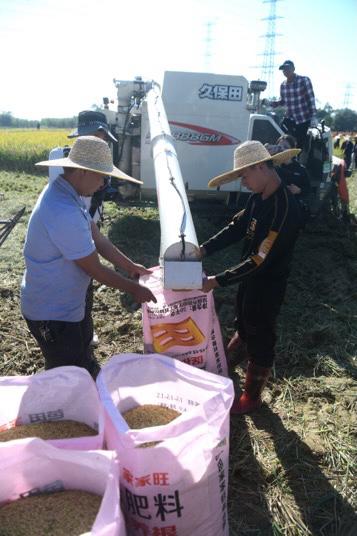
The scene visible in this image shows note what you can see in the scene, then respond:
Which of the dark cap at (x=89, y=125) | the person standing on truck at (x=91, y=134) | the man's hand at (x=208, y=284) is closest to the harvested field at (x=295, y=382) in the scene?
the person standing on truck at (x=91, y=134)

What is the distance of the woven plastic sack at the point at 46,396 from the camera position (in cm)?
179

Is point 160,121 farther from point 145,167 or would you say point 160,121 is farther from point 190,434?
point 190,434

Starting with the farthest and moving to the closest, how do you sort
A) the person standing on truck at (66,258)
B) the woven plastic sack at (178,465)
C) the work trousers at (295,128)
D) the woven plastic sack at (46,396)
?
1. the work trousers at (295,128)
2. the person standing on truck at (66,258)
3. the woven plastic sack at (46,396)
4. the woven plastic sack at (178,465)

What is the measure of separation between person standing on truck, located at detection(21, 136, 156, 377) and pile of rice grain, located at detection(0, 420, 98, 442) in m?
0.66

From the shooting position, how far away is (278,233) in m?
2.54

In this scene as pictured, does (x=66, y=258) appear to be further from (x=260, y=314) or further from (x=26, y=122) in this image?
(x=26, y=122)

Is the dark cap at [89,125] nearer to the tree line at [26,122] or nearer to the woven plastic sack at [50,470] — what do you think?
the woven plastic sack at [50,470]

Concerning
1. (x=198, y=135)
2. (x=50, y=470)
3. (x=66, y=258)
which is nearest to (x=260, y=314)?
(x=66, y=258)

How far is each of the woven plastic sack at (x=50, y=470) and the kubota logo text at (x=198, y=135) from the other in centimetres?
625

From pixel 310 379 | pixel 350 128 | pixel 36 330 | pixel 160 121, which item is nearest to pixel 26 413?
pixel 36 330

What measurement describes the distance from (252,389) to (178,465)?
1.60 metres

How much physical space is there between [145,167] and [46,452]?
6021 millimetres

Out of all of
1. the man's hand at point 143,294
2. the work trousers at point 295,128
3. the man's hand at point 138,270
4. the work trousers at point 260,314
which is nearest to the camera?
the man's hand at point 143,294

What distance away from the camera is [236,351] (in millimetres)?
3297
